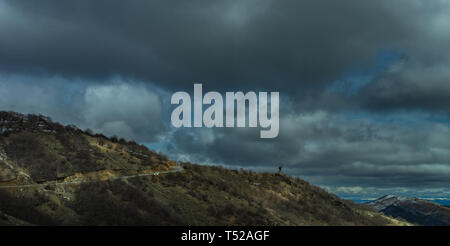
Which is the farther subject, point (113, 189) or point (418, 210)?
point (418, 210)

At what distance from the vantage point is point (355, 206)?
82250mm

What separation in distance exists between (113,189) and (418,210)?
359 feet

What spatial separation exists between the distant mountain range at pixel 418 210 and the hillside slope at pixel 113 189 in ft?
190

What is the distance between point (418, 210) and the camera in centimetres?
12325

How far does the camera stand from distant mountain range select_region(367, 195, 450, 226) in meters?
113

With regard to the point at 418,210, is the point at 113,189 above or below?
above

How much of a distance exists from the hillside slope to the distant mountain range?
2284 inches

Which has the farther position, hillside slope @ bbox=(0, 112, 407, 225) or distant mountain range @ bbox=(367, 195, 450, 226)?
distant mountain range @ bbox=(367, 195, 450, 226)

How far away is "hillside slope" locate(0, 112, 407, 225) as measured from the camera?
34625mm

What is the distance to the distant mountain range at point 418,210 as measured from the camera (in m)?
113
